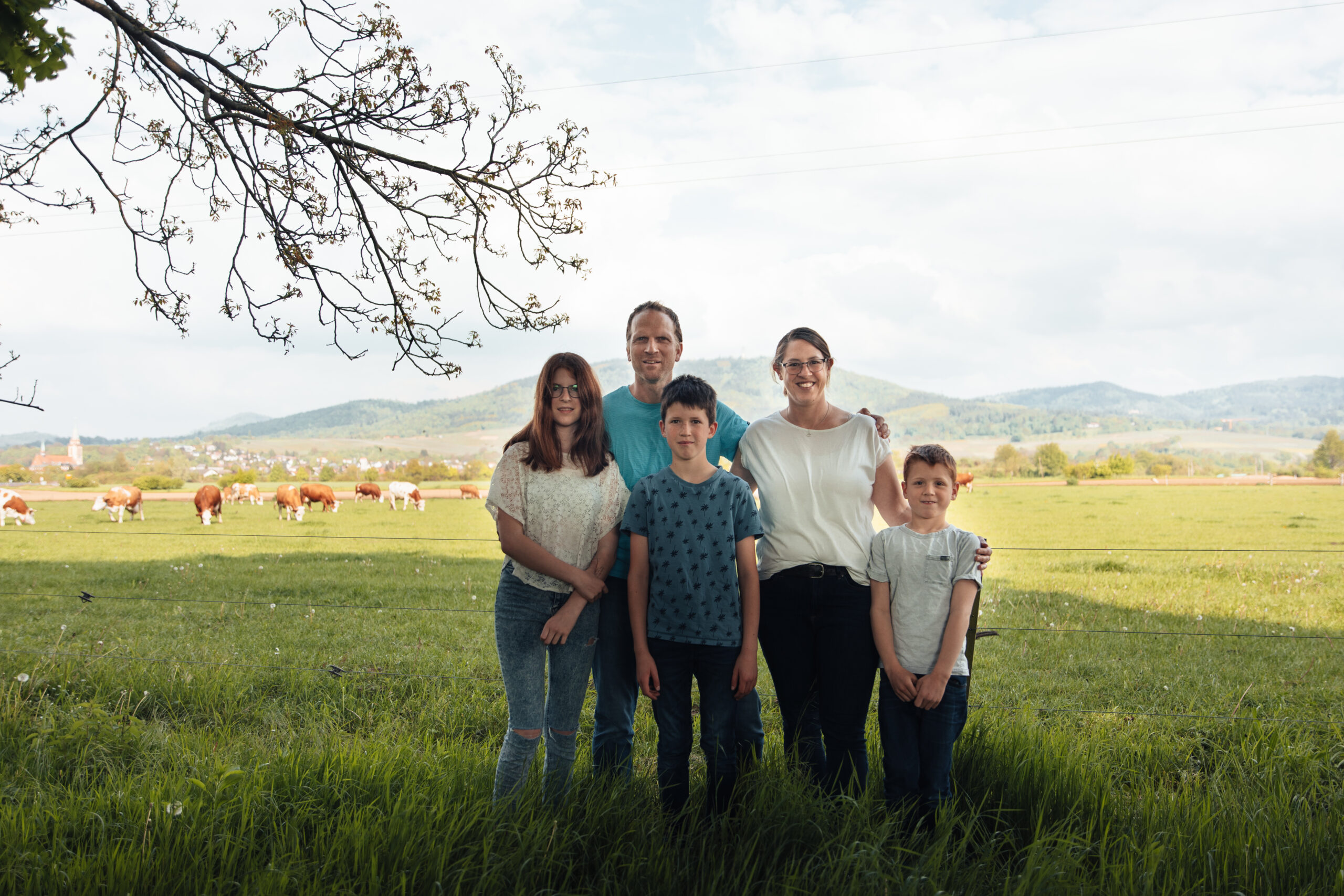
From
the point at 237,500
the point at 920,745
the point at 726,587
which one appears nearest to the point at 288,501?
the point at 237,500

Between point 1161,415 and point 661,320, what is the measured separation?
164 m

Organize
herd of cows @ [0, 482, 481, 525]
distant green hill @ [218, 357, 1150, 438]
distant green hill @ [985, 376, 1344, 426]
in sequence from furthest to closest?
distant green hill @ [985, 376, 1344, 426] < distant green hill @ [218, 357, 1150, 438] < herd of cows @ [0, 482, 481, 525]

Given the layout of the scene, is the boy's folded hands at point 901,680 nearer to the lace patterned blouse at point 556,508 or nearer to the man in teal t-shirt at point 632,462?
the man in teal t-shirt at point 632,462

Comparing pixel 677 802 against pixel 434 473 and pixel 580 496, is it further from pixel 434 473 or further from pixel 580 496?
pixel 434 473

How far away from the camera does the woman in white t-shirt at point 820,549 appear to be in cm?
278

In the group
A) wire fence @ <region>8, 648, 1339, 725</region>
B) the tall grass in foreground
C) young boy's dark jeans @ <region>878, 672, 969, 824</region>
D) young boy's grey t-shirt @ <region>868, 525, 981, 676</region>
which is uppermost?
young boy's grey t-shirt @ <region>868, 525, 981, 676</region>

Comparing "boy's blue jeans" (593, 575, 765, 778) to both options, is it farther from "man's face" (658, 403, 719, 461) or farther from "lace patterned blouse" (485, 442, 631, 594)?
"man's face" (658, 403, 719, 461)

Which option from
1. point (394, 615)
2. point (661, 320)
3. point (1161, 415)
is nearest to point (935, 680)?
point (661, 320)

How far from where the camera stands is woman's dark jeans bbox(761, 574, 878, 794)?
9.11 ft

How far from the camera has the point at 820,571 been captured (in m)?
2.76

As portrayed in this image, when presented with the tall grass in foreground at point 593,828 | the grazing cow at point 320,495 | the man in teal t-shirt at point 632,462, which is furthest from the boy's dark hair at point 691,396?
the grazing cow at point 320,495

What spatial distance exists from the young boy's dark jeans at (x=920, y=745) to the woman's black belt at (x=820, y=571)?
1.27 feet

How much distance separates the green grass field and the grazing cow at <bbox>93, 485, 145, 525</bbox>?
1788cm

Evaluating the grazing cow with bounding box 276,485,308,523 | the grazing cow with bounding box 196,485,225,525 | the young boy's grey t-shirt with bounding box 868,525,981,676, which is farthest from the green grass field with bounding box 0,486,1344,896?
the grazing cow with bounding box 196,485,225,525
